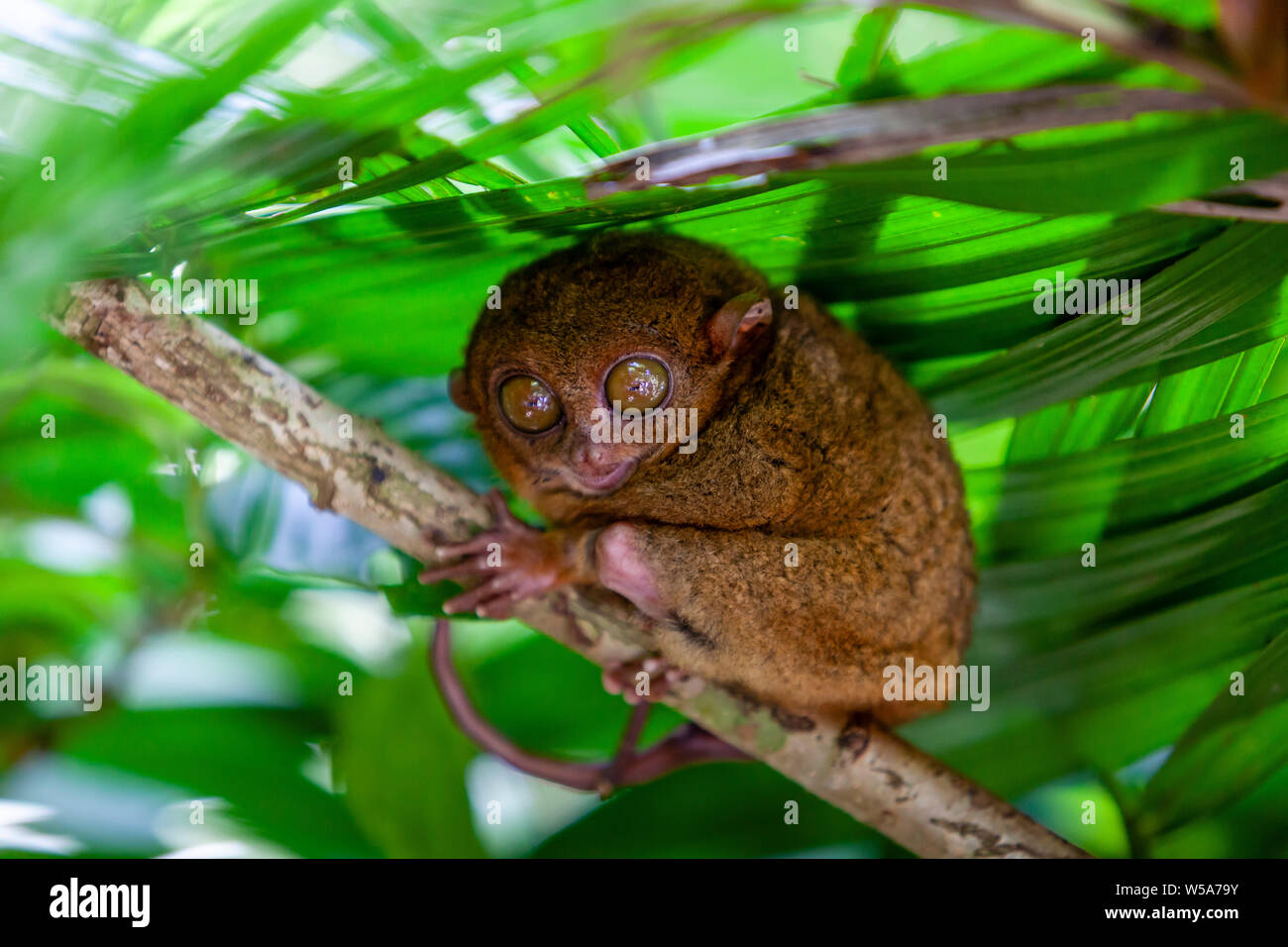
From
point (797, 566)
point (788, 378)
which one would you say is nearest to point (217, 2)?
point (788, 378)

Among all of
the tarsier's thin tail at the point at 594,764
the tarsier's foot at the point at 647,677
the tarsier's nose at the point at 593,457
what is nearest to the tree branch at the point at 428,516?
the tarsier's foot at the point at 647,677

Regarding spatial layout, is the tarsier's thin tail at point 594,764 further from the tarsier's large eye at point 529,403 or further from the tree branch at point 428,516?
the tarsier's large eye at point 529,403

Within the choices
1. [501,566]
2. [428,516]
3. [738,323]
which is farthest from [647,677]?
[738,323]

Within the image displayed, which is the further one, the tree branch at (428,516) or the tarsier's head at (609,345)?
the tarsier's head at (609,345)

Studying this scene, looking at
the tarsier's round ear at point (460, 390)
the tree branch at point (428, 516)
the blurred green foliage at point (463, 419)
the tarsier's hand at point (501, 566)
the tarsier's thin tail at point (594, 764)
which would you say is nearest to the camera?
the blurred green foliage at point (463, 419)

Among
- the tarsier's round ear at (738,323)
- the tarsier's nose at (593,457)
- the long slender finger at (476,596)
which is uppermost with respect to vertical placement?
the tarsier's round ear at (738,323)
